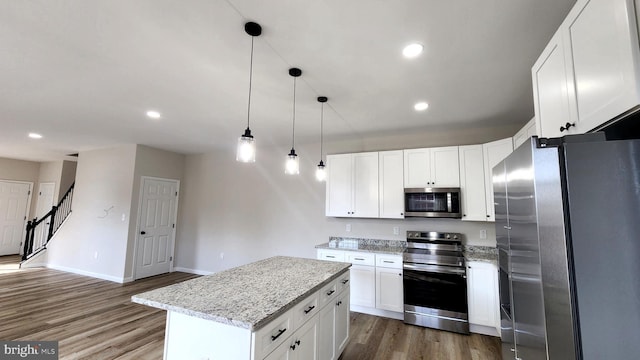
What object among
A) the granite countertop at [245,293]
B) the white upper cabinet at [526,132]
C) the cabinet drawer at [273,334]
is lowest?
the cabinet drawer at [273,334]

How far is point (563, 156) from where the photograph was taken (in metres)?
1.03

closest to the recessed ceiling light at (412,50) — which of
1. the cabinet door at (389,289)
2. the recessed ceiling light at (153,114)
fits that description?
the cabinet door at (389,289)

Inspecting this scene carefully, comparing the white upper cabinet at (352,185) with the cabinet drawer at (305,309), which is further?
the white upper cabinet at (352,185)

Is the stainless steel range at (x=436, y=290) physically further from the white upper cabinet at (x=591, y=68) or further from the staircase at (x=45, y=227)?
the staircase at (x=45, y=227)

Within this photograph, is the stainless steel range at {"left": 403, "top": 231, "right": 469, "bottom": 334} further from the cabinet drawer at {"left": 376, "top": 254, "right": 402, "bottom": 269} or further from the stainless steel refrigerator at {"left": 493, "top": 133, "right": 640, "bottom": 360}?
the stainless steel refrigerator at {"left": 493, "top": 133, "right": 640, "bottom": 360}

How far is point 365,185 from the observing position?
4.17 m

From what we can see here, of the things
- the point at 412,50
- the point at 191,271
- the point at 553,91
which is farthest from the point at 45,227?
the point at 553,91

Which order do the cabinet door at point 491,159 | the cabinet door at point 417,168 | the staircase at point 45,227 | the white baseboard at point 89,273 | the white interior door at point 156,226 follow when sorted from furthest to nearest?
the staircase at point 45,227, the white interior door at point 156,226, the white baseboard at point 89,273, the cabinet door at point 417,168, the cabinet door at point 491,159

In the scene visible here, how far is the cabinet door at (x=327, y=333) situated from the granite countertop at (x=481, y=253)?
6.27ft

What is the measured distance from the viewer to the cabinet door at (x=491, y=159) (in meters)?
3.32

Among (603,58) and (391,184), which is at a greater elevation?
(603,58)

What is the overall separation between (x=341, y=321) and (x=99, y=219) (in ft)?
18.4

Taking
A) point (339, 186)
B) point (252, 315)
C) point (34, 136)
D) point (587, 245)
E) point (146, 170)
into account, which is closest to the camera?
point (587, 245)

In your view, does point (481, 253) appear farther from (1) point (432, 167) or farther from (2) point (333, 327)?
(2) point (333, 327)
